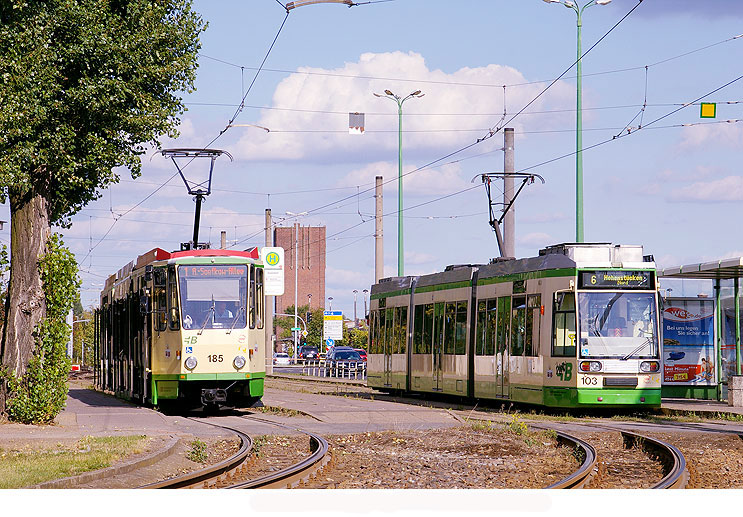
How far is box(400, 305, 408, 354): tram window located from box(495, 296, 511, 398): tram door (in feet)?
21.2

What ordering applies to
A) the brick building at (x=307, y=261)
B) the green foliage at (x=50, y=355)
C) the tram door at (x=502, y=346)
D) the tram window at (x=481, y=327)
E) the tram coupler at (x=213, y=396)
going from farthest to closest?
1. the brick building at (x=307, y=261)
2. the tram window at (x=481, y=327)
3. the tram door at (x=502, y=346)
4. the tram coupler at (x=213, y=396)
5. the green foliage at (x=50, y=355)

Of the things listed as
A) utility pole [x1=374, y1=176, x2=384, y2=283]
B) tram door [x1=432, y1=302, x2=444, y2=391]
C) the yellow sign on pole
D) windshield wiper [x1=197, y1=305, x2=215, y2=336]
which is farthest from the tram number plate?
utility pole [x1=374, y1=176, x2=384, y2=283]

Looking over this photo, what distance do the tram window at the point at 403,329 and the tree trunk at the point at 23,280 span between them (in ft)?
41.7

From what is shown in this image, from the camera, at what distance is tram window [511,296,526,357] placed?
23.5 metres

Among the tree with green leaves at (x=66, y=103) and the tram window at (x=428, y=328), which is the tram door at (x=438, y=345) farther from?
the tree with green leaves at (x=66, y=103)

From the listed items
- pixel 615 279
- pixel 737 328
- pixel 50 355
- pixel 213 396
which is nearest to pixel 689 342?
pixel 737 328

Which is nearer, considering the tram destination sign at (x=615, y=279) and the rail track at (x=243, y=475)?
the rail track at (x=243, y=475)

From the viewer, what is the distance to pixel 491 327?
25141mm

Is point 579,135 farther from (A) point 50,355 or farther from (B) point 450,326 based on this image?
(A) point 50,355

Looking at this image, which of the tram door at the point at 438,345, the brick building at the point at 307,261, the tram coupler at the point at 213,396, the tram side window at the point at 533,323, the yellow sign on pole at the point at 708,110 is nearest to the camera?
the tram side window at the point at 533,323

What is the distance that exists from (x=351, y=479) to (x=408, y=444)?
423cm

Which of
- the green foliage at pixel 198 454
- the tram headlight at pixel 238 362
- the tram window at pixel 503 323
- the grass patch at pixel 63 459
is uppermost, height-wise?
the tram window at pixel 503 323

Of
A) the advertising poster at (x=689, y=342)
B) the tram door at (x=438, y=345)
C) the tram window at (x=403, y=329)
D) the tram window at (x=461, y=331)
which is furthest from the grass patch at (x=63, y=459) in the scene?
the tram window at (x=403, y=329)

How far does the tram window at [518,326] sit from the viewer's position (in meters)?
23.5
